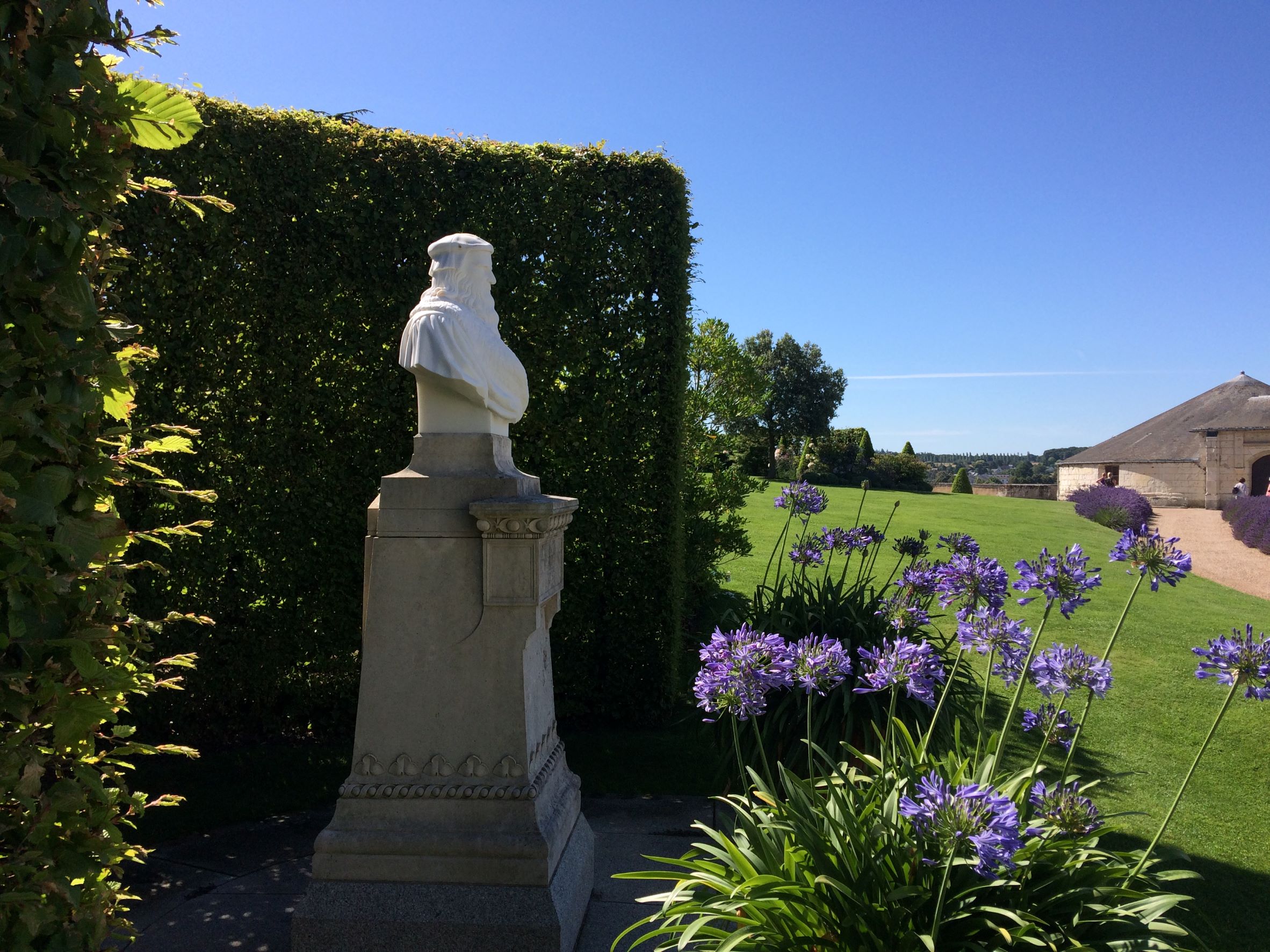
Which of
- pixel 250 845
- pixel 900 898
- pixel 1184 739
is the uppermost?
pixel 900 898

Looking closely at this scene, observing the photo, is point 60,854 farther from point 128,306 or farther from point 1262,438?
point 1262,438

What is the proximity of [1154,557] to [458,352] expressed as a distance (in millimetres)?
2928

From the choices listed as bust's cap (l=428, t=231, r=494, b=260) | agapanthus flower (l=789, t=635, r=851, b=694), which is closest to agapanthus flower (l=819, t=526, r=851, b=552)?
agapanthus flower (l=789, t=635, r=851, b=694)

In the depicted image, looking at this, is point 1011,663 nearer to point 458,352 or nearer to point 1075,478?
point 458,352

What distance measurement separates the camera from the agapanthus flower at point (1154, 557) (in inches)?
97.5

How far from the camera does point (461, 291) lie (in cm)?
405

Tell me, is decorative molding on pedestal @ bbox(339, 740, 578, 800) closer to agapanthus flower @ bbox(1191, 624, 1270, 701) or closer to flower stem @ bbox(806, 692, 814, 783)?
flower stem @ bbox(806, 692, 814, 783)

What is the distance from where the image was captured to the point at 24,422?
5.80 feet

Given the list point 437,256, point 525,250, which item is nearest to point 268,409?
point 525,250

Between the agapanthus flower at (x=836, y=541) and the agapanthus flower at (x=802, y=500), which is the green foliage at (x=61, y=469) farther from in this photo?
the agapanthus flower at (x=802, y=500)

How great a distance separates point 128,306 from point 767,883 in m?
5.88

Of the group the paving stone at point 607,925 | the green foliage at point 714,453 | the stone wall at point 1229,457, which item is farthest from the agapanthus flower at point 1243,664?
the stone wall at point 1229,457

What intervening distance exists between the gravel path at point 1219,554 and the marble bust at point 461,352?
1141 centimetres

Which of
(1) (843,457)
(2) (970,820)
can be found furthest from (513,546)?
(1) (843,457)
